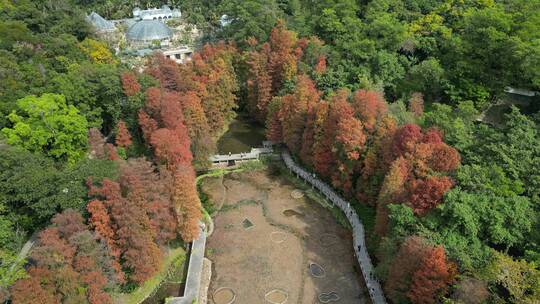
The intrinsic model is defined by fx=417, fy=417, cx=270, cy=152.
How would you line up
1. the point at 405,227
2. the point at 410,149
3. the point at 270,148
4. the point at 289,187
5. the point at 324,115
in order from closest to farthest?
1. the point at 405,227
2. the point at 410,149
3. the point at 324,115
4. the point at 289,187
5. the point at 270,148

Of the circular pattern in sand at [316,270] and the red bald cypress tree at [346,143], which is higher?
the red bald cypress tree at [346,143]

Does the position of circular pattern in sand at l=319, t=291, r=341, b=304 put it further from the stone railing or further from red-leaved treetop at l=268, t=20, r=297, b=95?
red-leaved treetop at l=268, t=20, r=297, b=95

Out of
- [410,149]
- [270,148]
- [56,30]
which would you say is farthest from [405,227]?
[56,30]

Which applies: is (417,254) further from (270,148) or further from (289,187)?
(270,148)

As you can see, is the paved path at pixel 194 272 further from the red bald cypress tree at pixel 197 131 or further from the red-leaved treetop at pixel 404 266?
the red-leaved treetop at pixel 404 266

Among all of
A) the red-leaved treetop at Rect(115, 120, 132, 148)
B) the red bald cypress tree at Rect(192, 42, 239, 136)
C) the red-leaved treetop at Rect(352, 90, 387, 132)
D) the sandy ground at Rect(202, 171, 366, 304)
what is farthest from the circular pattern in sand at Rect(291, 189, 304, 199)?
the red-leaved treetop at Rect(115, 120, 132, 148)

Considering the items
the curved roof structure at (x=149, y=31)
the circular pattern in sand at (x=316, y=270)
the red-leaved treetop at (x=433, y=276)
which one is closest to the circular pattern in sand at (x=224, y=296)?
the circular pattern in sand at (x=316, y=270)

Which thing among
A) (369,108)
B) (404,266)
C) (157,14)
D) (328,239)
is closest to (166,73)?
(369,108)
